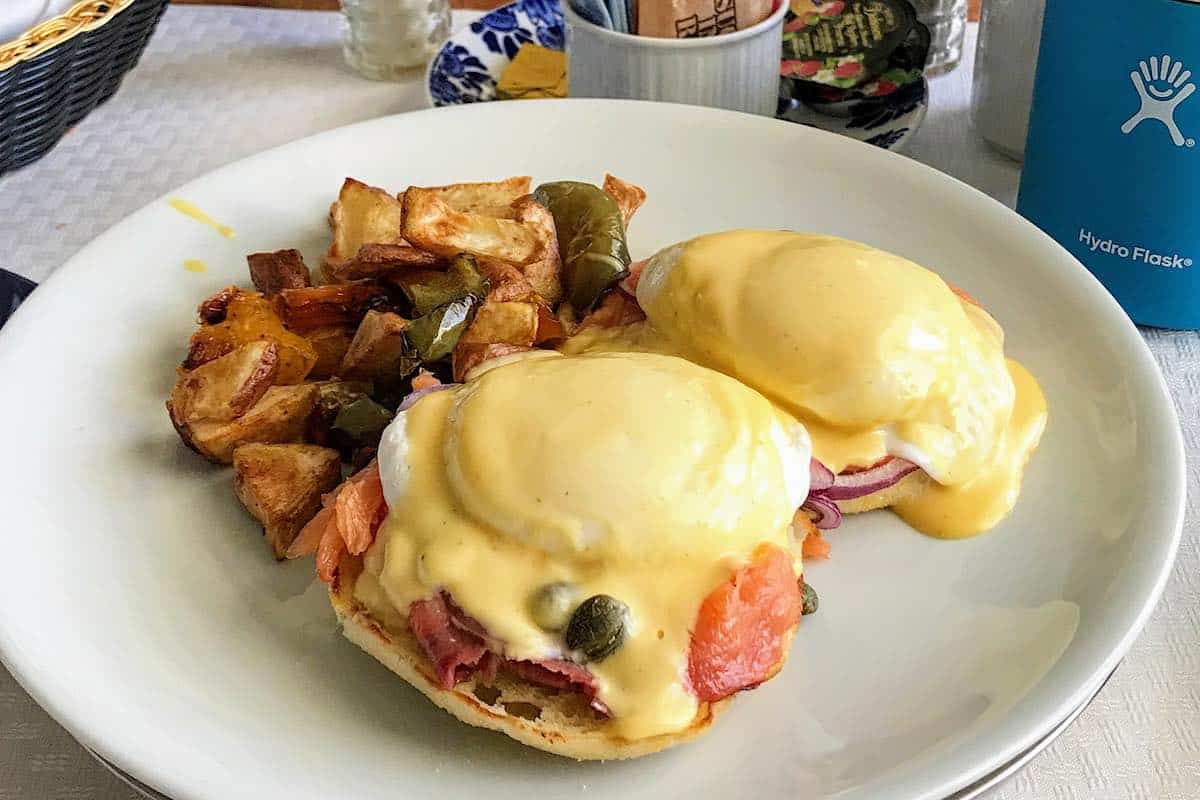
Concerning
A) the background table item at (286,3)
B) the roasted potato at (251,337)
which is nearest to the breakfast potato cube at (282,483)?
the roasted potato at (251,337)

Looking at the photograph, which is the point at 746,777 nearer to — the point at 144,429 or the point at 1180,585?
the point at 1180,585

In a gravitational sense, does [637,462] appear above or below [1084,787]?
above

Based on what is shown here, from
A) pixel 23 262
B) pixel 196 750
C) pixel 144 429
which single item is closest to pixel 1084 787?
pixel 196 750

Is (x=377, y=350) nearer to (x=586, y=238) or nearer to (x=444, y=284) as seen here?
(x=444, y=284)

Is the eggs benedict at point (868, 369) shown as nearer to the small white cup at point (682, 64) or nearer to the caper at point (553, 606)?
the caper at point (553, 606)

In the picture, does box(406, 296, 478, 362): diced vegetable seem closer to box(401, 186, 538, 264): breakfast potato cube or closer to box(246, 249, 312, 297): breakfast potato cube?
box(401, 186, 538, 264): breakfast potato cube

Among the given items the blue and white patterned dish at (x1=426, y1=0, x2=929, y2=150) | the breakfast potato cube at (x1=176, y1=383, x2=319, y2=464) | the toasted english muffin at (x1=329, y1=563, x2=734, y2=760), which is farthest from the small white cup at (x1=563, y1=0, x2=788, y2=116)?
the toasted english muffin at (x1=329, y1=563, x2=734, y2=760)

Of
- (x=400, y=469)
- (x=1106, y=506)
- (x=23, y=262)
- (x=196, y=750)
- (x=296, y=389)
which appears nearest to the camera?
(x=196, y=750)
